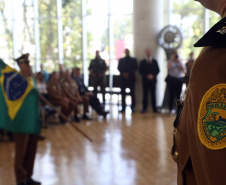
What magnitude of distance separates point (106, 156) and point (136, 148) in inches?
26.2

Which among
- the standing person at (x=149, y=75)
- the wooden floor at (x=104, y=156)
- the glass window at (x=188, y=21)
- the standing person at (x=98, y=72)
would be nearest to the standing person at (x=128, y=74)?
the standing person at (x=149, y=75)

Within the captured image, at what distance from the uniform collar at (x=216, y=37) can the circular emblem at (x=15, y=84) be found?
3.44 meters

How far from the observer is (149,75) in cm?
959

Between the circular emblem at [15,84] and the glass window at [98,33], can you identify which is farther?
the glass window at [98,33]

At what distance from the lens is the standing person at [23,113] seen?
13.1 feet

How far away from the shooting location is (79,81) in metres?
9.34

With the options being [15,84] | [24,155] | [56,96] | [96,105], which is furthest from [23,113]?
[96,105]

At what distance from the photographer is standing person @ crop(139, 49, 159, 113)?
31.5ft

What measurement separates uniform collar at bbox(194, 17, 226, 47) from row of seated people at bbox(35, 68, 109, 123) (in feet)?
24.6

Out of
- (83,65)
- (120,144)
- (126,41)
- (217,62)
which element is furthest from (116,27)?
(217,62)

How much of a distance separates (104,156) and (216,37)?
15.3 feet

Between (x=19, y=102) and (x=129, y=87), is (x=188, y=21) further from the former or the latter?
(x=19, y=102)

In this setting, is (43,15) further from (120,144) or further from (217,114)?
(217,114)

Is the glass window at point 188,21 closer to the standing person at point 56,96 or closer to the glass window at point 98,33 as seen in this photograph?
the glass window at point 98,33
